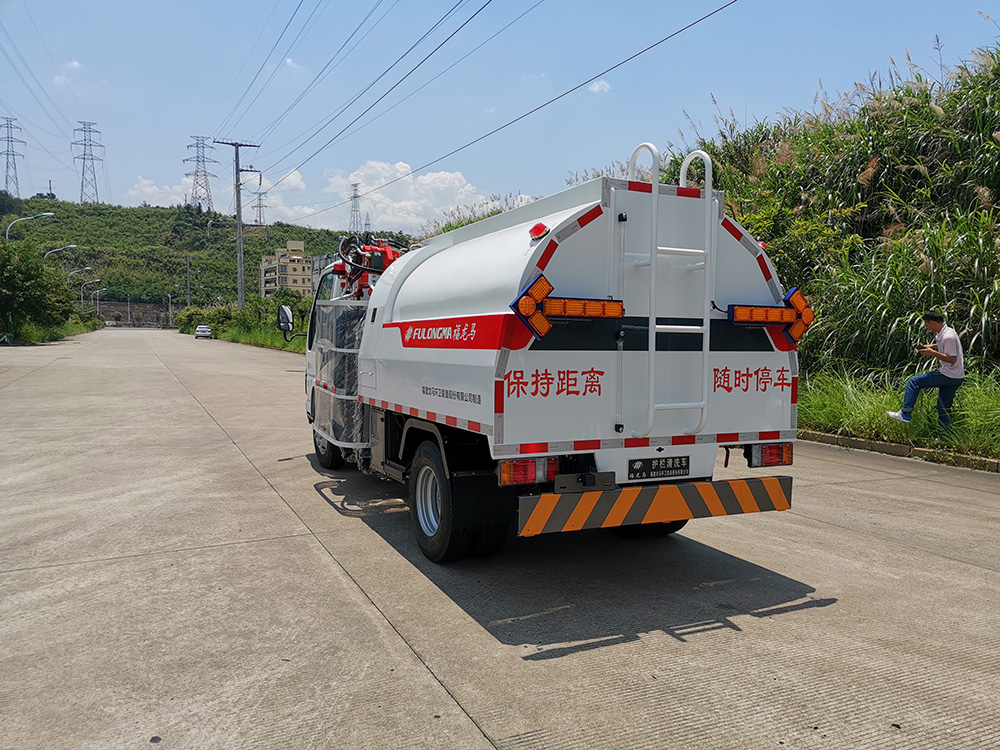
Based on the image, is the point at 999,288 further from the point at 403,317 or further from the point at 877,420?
the point at 403,317

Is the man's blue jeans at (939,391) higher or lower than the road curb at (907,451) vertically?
higher

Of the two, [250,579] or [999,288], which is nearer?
[250,579]

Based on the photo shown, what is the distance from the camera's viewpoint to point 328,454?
883cm

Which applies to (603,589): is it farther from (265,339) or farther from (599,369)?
(265,339)

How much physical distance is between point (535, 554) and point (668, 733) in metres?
2.57

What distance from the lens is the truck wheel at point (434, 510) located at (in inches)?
201

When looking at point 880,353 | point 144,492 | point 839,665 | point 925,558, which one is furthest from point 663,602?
point 880,353

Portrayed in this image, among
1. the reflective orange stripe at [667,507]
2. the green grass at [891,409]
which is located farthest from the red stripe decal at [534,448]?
the green grass at [891,409]

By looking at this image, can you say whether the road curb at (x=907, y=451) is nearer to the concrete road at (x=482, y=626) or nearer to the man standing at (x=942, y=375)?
the man standing at (x=942, y=375)

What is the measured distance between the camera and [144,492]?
7801 mm

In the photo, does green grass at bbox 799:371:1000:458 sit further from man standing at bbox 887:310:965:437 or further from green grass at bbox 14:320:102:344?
green grass at bbox 14:320:102:344

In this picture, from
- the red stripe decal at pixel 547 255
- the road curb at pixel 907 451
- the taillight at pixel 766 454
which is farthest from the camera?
the road curb at pixel 907 451

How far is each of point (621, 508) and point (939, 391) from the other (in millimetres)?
6768

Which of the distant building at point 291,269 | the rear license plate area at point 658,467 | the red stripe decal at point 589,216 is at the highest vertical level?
the distant building at point 291,269
